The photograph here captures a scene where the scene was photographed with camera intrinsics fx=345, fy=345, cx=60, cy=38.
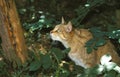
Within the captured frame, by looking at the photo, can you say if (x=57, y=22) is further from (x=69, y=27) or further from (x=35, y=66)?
(x=35, y=66)

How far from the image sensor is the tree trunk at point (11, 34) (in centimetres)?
565

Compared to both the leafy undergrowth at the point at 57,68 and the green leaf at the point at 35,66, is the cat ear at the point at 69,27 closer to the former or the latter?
the leafy undergrowth at the point at 57,68

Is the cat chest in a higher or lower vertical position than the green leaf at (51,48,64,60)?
lower

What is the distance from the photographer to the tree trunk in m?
5.65

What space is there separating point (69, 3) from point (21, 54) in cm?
324

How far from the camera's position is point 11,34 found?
588cm

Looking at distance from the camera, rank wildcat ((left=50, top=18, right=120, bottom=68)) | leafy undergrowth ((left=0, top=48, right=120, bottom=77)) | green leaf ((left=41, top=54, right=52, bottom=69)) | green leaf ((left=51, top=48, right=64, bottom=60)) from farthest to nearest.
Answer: wildcat ((left=50, top=18, right=120, bottom=68)) → green leaf ((left=51, top=48, right=64, bottom=60)) → green leaf ((left=41, top=54, right=52, bottom=69)) → leafy undergrowth ((left=0, top=48, right=120, bottom=77))

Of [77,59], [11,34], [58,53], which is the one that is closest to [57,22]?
[11,34]

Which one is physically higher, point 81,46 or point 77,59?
point 81,46

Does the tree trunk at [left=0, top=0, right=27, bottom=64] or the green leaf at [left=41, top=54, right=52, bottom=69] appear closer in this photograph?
the green leaf at [left=41, top=54, right=52, bottom=69]

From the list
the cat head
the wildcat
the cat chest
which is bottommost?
the cat chest

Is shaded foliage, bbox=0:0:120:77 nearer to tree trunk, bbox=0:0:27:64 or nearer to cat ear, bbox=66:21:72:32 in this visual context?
tree trunk, bbox=0:0:27:64

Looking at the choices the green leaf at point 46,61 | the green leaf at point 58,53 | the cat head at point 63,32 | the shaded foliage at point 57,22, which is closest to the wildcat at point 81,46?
the cat head at point 63,32

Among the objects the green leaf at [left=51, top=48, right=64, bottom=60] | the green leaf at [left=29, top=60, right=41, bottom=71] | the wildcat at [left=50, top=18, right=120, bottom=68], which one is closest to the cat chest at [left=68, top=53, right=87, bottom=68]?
the wildcat at [left=50, top=18, right=120, bottom=68]
